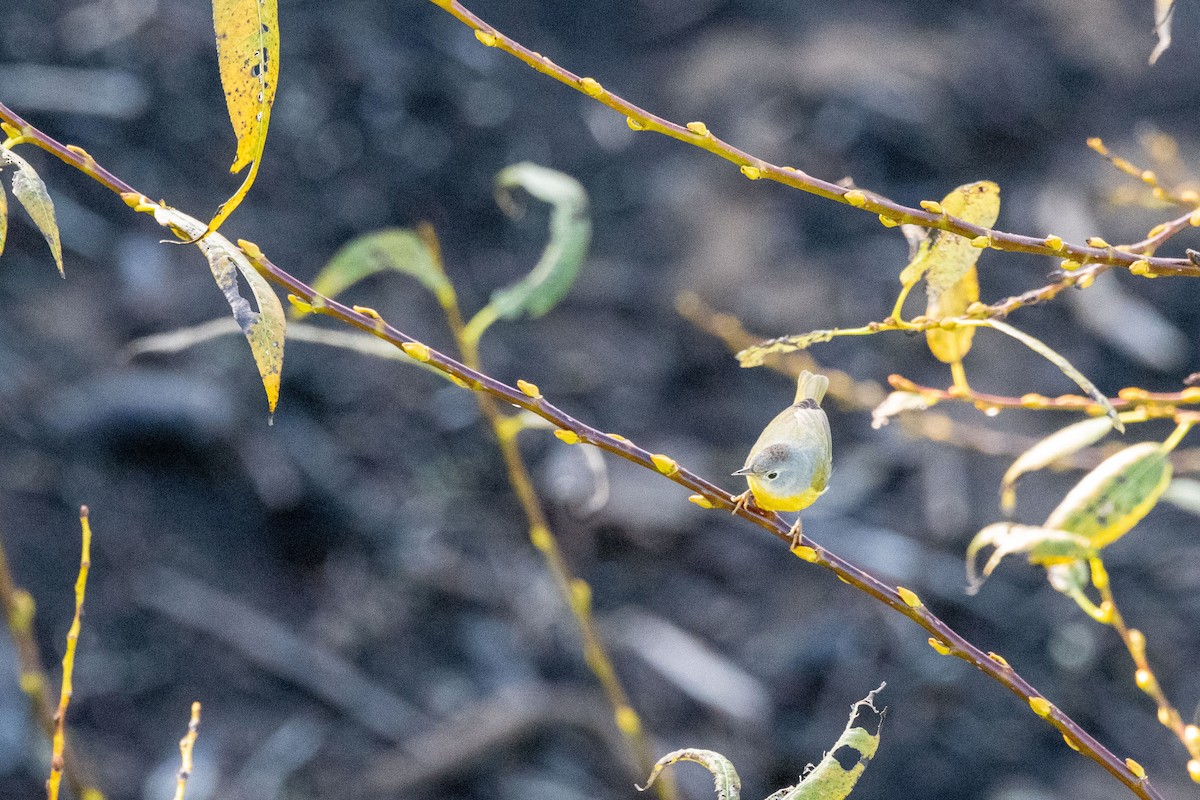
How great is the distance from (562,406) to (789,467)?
6.40ft

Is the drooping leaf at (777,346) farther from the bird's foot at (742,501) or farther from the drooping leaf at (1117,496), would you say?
the drooping leaf at (1117,496)

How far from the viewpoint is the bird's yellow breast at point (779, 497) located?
0.66 meters

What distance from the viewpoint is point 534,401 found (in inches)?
23.0

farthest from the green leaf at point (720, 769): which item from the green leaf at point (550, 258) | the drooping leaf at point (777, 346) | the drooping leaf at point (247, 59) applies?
the green leaf at point (550, 258)

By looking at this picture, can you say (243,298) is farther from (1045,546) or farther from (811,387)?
(1045,546)

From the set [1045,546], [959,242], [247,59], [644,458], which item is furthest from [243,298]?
[1045,546]

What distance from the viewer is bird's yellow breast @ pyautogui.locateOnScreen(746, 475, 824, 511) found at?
0.66 m

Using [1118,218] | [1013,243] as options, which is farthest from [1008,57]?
[1013,243]

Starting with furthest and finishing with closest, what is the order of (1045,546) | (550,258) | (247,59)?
(550,258) → (1045,546) → (247,59)

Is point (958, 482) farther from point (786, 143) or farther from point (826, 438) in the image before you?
point (826, 438)

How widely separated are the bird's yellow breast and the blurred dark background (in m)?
1.46

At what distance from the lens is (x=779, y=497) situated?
0.66 meters

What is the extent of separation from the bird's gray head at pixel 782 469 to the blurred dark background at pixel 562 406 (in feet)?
4.83

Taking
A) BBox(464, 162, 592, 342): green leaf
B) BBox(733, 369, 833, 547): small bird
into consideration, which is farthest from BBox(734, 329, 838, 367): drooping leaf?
BBox(464, 162, 592, 342): green leaf
